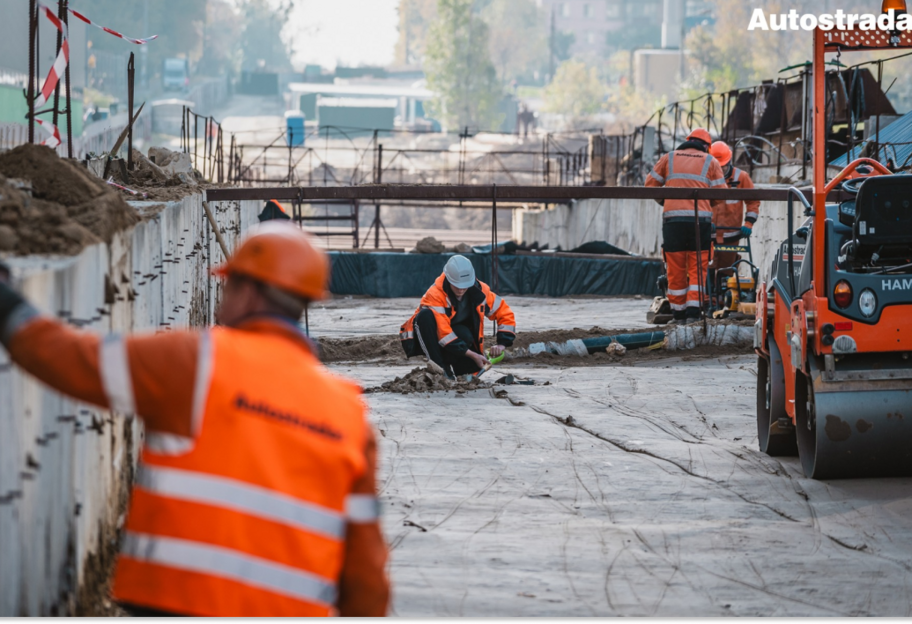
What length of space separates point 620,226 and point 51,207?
23.6 metres

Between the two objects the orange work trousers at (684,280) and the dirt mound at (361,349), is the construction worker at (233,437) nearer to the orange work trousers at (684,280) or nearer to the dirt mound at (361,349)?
the dirt mound at (361,349)

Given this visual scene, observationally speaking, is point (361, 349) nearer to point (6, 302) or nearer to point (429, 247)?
point (429, 247)

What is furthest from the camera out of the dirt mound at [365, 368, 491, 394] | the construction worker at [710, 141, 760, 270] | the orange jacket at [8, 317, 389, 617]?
the construction worker at [710, 141, 760, 270]

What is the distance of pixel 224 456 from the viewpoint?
2480 millimetres

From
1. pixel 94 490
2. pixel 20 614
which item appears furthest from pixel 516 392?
pixel 20 614

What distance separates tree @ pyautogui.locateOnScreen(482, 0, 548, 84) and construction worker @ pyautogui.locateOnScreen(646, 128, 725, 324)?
12452cm

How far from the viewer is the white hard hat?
398 inches

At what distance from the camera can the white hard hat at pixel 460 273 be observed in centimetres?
1012

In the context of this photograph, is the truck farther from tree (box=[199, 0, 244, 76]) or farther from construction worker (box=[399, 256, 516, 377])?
construction worker (box=[399, 256, 516, 377])

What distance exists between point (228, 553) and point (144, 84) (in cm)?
9053

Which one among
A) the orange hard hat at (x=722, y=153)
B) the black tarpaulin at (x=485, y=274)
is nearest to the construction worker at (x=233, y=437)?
the orange hard hat at (x=722, y=153)

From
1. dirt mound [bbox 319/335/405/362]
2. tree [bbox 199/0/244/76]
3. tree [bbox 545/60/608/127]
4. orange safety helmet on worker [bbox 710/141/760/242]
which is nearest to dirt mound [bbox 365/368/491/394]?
dirt mound [bbox 319/335/405/362]

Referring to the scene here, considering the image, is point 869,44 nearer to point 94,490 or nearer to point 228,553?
point 94,490

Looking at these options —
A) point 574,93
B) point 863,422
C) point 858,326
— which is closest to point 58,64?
point 858,326
